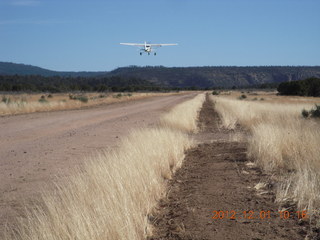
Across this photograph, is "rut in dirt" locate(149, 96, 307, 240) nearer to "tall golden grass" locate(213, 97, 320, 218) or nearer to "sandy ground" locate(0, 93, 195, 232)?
"tall golden grass" locate(213, 97, 320, 218)

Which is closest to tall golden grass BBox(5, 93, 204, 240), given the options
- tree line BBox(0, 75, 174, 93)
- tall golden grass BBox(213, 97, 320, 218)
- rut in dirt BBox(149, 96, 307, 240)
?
rut in dirt BBox(149, 96, 307, 240)

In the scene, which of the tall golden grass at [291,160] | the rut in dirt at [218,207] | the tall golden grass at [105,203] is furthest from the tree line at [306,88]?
the tall golden grass at [105,203]

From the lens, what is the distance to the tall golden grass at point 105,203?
4.09m

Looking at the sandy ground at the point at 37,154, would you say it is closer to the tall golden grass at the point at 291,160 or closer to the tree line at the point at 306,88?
the tall golden grass at the point at 291,160

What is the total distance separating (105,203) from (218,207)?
5.22 ft

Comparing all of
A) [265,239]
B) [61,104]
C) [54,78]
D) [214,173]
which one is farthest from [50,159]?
[54,78]

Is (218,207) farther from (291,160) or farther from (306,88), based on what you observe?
(306,88)

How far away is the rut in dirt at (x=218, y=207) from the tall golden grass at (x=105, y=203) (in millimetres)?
259
